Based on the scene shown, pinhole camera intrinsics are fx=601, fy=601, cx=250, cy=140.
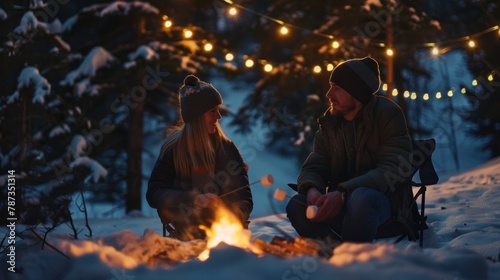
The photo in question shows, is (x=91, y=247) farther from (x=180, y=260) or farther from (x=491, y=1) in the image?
(x=491, y=1)

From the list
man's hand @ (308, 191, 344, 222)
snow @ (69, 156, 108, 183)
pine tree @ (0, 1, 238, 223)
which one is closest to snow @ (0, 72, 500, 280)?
man's hand @ (308, 191, 344, 222)

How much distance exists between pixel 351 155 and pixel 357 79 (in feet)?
1.84

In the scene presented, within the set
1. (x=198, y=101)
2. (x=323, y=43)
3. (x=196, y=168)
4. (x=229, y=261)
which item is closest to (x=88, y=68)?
(x=323, y=43)

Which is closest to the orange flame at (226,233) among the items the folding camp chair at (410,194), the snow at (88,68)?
the folding camp chair at (410,194)

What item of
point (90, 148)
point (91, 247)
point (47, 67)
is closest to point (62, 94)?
point (90, 148)

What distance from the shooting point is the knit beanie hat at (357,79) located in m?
4.42

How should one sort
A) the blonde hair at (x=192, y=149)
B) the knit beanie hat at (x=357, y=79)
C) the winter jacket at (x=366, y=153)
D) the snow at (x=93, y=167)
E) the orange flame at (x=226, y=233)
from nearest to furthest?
the orange flame at (x=226, y=233) → the winter jacket at (x=366, y=153) → the knit beanie hat at (x=357, y=79) → the blonde hair at (x=192, y=149) → the snow at (x=93, y=167)

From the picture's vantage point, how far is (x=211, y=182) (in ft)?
15.5

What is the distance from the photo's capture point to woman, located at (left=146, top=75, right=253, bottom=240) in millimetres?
4617

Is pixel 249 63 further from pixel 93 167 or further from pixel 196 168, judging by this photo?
pixel 196 168

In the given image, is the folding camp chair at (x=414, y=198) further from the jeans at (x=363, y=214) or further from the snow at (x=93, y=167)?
the snow at (x=93, y=167)

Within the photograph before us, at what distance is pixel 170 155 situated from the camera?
15.8 feet

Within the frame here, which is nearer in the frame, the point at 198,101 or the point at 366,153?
the point at 366,153

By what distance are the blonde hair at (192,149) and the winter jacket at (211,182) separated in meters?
0.05
